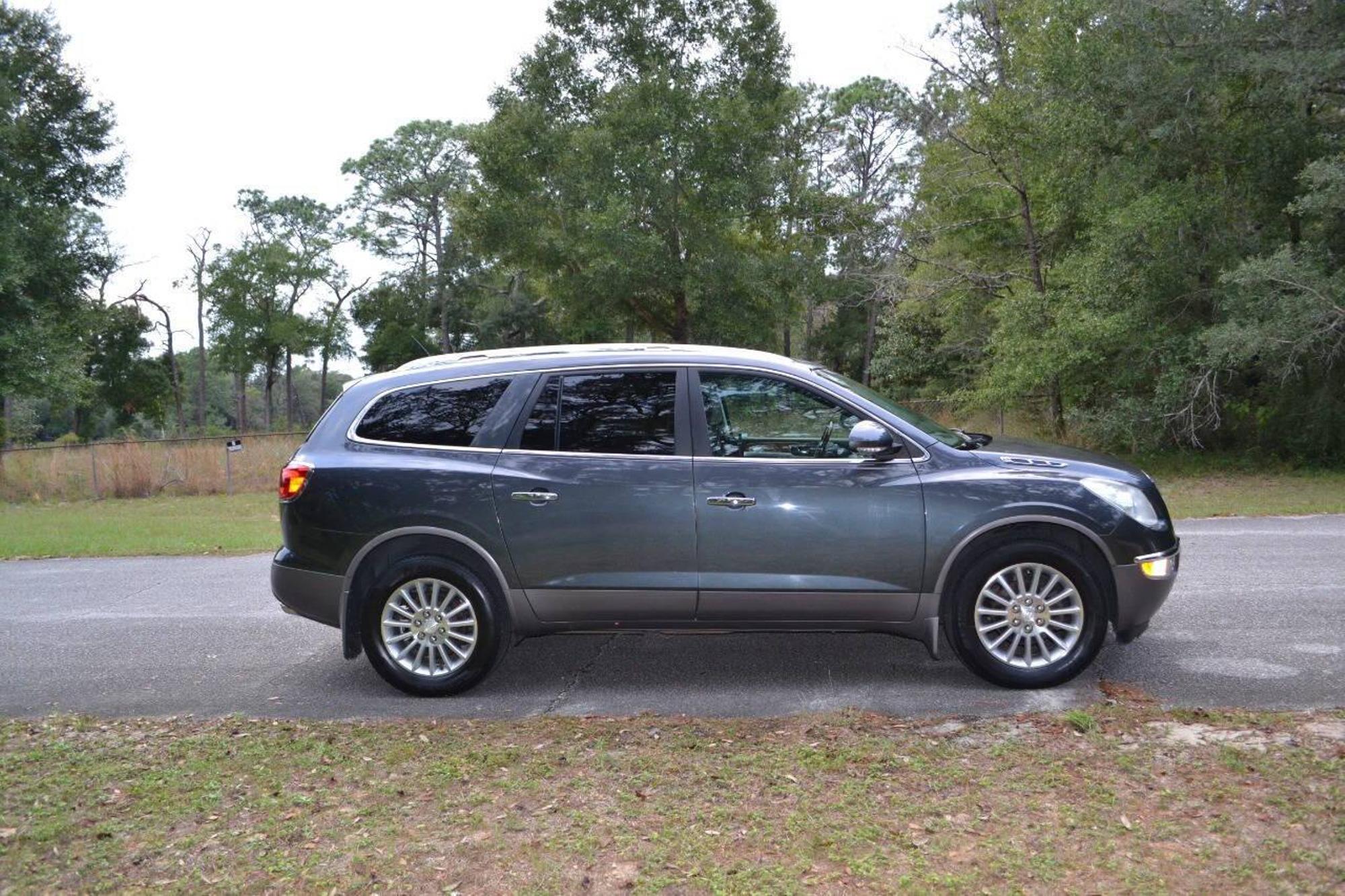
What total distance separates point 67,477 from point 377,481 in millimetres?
21672

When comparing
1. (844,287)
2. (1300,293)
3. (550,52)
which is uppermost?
(550,52)

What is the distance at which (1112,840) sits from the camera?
11.9 feet

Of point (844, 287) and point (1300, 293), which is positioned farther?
point (844, 287)

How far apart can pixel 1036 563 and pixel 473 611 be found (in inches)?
122

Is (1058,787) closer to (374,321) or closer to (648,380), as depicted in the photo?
(648,380)

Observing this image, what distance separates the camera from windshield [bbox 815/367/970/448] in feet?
19.6

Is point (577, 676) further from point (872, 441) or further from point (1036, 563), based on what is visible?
point (1036, 563)

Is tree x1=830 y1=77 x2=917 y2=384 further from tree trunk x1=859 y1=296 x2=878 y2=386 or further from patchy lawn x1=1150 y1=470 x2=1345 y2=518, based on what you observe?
patchy lawn x1=1150 y1=470 x2=1345 y2=518

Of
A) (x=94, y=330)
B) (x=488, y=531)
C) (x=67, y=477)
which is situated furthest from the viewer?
(x=94, y=330)

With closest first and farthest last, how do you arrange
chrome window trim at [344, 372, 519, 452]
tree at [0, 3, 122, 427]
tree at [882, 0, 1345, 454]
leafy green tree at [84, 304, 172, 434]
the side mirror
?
the side mirror < chrome window trim at [344, 372, 519, 452] < tree at [882, 0, 1345, 454] < tree at [0, 3, 122, 427] < leafy green tree at [84, 304, 172, 434]

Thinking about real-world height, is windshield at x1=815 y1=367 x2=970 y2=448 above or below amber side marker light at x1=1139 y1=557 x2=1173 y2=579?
above

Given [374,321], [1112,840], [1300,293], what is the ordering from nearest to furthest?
1. [1112,840]
2. [1300,293]
3. [374,321]

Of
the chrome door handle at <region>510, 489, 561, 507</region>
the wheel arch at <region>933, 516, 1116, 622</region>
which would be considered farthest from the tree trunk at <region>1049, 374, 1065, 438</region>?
the chrome door handle at <region>510, 489, 561, 507</region>

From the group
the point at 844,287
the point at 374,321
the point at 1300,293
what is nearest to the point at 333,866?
the point at 1300,293
